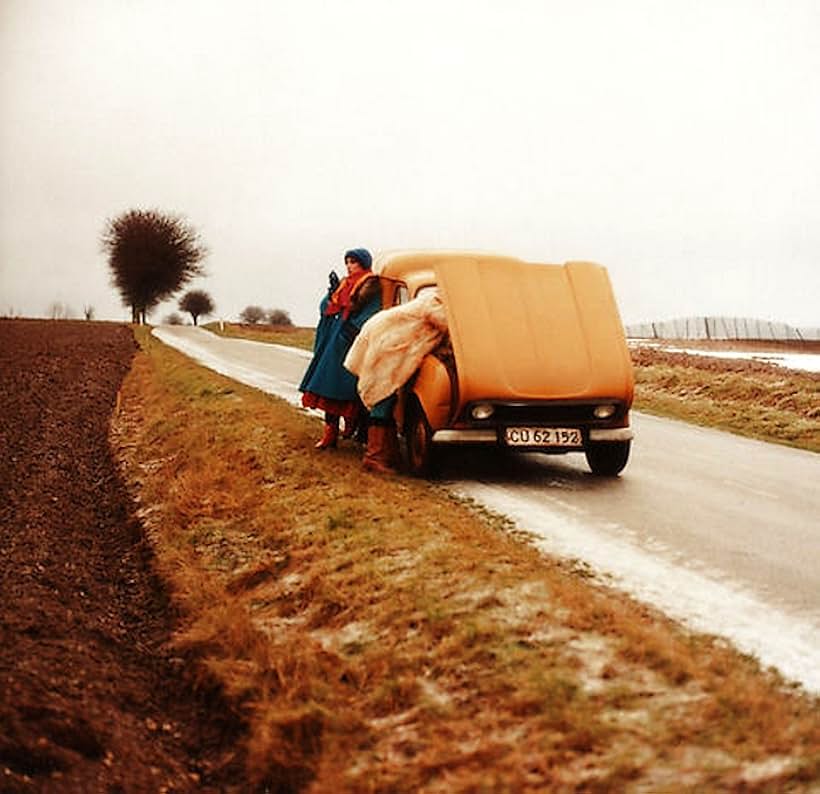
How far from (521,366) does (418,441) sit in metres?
1.25

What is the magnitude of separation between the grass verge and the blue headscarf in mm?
2613

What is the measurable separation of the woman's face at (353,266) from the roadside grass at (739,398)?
24.7ft

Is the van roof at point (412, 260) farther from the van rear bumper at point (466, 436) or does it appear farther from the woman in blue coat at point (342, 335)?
the van rear bumper at point (466, 436)

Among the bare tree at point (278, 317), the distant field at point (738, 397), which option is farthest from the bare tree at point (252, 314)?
the distant field at point (738, 397)

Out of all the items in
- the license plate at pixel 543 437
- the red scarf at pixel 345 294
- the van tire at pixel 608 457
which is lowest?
the van tire at pixel 608 457

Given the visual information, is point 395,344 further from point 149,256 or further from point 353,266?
point 149,256

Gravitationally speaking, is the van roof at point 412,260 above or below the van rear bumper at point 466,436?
above

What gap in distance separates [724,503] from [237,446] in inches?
201

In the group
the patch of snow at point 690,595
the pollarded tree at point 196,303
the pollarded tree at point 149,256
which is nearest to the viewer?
the patch of snow at point 690,595

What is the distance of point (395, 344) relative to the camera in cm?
941

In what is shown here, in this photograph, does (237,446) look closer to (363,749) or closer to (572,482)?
(572,482)

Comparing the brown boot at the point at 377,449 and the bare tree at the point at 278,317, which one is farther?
the bare tree at the point at 278,317

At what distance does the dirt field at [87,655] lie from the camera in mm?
4566

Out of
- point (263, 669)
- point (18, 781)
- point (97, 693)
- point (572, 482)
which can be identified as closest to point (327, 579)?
point (263, 669)
